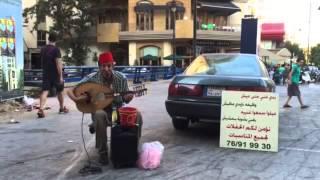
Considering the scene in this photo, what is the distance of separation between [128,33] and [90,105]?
54.9 m

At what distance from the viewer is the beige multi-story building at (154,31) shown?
2388 inches

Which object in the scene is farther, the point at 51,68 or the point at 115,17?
the point at 115,17

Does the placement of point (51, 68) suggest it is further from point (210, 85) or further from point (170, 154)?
point (170, 154)

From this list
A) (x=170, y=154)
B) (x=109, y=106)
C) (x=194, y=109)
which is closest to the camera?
(x=109, y=106)

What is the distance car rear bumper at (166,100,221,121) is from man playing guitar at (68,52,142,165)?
1.96 meters

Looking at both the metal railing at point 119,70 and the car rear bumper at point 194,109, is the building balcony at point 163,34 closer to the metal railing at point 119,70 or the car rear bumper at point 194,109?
the metal railing at point 119,70

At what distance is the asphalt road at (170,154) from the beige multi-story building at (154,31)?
1871 inches

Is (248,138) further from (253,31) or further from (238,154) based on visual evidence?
(253,31)

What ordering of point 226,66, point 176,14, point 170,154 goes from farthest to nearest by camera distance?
point 176,14
point 226,66
point 170,154

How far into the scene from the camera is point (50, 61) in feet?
39.9

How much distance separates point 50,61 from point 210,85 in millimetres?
4504

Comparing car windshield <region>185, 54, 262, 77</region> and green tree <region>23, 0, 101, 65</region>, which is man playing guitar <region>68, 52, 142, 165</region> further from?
green tree <region>23, 0, 101, 65</region>

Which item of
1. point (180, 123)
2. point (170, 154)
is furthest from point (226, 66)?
point (170, 154)

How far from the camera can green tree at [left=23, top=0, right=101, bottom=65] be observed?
191 feet
